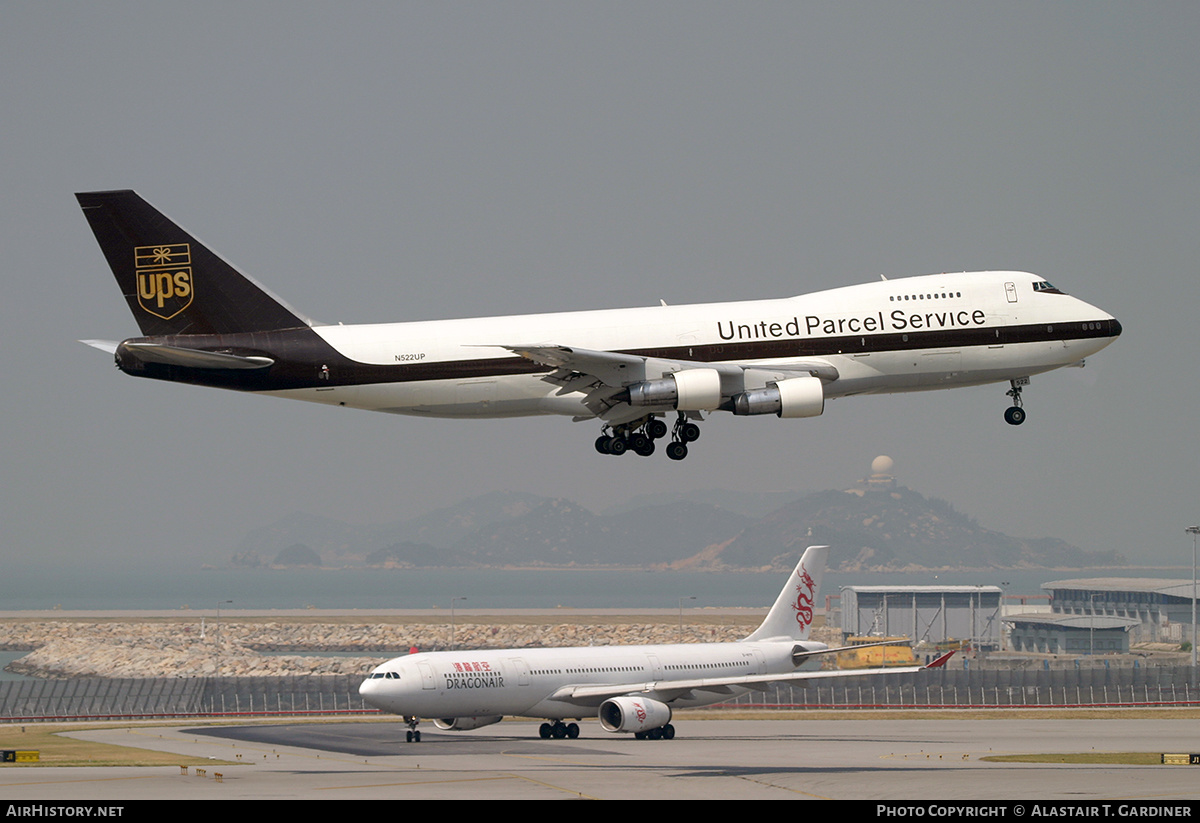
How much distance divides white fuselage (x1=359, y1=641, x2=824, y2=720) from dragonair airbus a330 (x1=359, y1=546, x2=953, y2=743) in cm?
5

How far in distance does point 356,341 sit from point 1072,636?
12472 cm

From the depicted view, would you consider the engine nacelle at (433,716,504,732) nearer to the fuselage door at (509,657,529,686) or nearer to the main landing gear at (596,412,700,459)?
the fuselage door at (509,657,529,686)

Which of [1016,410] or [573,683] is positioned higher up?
[1016,410]

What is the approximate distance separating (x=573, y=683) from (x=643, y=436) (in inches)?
1006

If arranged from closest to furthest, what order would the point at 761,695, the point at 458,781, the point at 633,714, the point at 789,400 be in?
the point at 789,400, the point at 458,781, the point at 633,714, the point at 761,695

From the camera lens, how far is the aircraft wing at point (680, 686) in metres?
74.6

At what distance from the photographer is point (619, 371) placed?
1986 inches

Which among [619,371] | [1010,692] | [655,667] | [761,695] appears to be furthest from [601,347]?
[1010,692]

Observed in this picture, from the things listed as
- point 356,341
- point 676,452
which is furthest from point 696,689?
point 356,341

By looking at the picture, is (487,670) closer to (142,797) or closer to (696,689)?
(696,689)

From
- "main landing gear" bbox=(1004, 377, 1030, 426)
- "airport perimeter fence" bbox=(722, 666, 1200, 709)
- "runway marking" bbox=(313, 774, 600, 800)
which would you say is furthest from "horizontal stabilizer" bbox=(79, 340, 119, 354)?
"airport perimeter fence" bbox=(722, 666, 1200, 709)

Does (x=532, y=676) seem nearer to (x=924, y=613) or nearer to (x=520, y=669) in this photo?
(x=520, y=669)

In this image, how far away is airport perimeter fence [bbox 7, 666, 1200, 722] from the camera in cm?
9150

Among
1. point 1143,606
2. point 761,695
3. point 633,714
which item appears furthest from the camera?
point 1143,606
